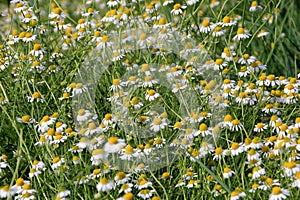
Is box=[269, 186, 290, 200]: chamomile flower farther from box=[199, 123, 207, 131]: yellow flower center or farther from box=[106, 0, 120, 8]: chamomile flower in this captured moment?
box=[106, 0, 120, 8]: chamomile flower

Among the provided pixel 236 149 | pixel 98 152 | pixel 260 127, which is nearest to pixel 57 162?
pixel 98 152

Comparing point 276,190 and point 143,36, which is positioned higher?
point 143,36

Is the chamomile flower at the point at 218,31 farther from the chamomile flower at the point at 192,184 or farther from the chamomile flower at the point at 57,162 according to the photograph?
the chamomile flower at the point at 57,162

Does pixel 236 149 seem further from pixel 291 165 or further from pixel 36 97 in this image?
pixel 36 97

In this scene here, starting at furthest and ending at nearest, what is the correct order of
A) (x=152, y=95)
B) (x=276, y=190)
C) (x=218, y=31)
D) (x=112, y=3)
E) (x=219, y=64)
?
(x=112, y=3), (x=218, y=31), (x=219, y=64), (x=152, y=95), (x=276, y=190)

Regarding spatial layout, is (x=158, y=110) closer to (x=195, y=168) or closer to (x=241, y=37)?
(x=195, y=168)

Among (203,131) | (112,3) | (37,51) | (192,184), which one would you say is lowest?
(192,184)

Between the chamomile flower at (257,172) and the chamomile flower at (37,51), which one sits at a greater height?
the chamomile flower at (37,51)

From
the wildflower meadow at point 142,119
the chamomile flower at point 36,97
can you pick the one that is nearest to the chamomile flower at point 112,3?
the wildflower meadow at point 142,119

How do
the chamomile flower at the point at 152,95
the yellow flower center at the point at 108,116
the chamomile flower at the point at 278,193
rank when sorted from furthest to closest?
1. the chamomile flower at the point at 152,95
2. the yellow flower center at the point at 108,116
3. the chamomile flower at the point at 278,193

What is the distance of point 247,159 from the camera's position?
228 cm

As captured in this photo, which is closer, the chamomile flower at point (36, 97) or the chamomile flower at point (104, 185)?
the chamomile flower at point (104, 185)

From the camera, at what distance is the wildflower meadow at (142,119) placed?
7.02 feet

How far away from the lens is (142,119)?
7.98ft
